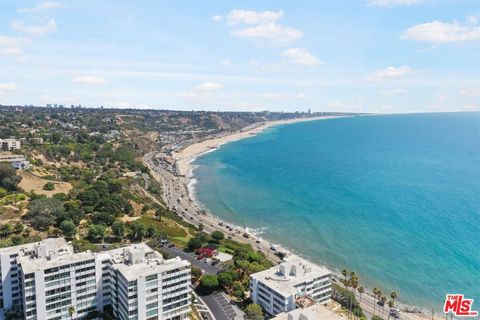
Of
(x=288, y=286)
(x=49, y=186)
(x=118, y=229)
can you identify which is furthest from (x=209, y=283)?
(x=49, y=186)

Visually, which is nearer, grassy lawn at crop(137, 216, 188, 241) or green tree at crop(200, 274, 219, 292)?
green tree at crop(200, 274, 219, 292)

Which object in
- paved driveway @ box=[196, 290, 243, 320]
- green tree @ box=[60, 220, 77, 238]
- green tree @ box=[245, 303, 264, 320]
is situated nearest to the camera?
green tree @ box=[245, 303, 264, 320]

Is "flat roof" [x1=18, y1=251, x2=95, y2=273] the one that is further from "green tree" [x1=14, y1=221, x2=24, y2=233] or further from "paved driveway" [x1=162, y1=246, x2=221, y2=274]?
"green tree" [x1=14, y1=221, x2=24, y2=233]

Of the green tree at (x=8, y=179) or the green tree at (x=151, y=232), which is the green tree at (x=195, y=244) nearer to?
the green tree at (x=151, y=232)

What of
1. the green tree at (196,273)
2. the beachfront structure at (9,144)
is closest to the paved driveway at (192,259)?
the green tree at (196,273)

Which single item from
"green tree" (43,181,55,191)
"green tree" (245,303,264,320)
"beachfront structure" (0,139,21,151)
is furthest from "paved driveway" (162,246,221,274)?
"beachfront structure" (0,139,21,151)

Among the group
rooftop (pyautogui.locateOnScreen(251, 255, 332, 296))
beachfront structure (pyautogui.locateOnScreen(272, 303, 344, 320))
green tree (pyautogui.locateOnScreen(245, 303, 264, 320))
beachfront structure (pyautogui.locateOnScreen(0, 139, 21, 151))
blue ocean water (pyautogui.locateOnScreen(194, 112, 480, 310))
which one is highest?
beachfront structure (pyautogui.locateOnScreen(0, 139, 21, 151))

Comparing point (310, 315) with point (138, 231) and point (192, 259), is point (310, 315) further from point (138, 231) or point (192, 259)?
point (138, 231)
